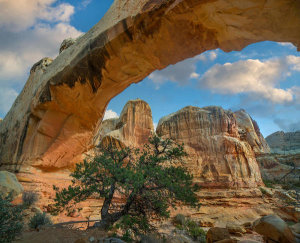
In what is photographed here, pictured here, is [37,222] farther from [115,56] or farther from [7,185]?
[115,56]

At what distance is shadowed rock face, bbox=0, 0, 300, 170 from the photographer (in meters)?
4.58

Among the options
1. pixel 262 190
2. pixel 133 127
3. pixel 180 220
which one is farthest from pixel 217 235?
pixel 262 190

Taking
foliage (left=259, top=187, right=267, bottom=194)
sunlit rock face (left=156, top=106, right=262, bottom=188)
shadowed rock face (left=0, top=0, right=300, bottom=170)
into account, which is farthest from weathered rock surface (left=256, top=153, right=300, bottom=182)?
shadowed rock face (left=0, top=0, right=300, bottom=170)

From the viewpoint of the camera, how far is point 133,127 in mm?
21047

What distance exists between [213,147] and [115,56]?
1865 centimetres

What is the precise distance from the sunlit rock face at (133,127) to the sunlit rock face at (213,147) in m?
3.75

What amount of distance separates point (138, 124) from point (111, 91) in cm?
1223

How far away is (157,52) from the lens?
6914 millimetres

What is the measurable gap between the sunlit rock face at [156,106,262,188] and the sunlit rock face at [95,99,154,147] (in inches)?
148

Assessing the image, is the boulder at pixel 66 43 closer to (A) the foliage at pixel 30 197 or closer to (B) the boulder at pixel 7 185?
(B) the boulder at pixel 7 185

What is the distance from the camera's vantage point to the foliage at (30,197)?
8.31 metres

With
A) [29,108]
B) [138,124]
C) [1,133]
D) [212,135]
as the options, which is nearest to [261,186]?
[212,135]

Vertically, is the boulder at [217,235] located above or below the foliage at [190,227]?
above

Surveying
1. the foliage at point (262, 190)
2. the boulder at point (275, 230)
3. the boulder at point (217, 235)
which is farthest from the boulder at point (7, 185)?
the foliage at point (262, 190)
